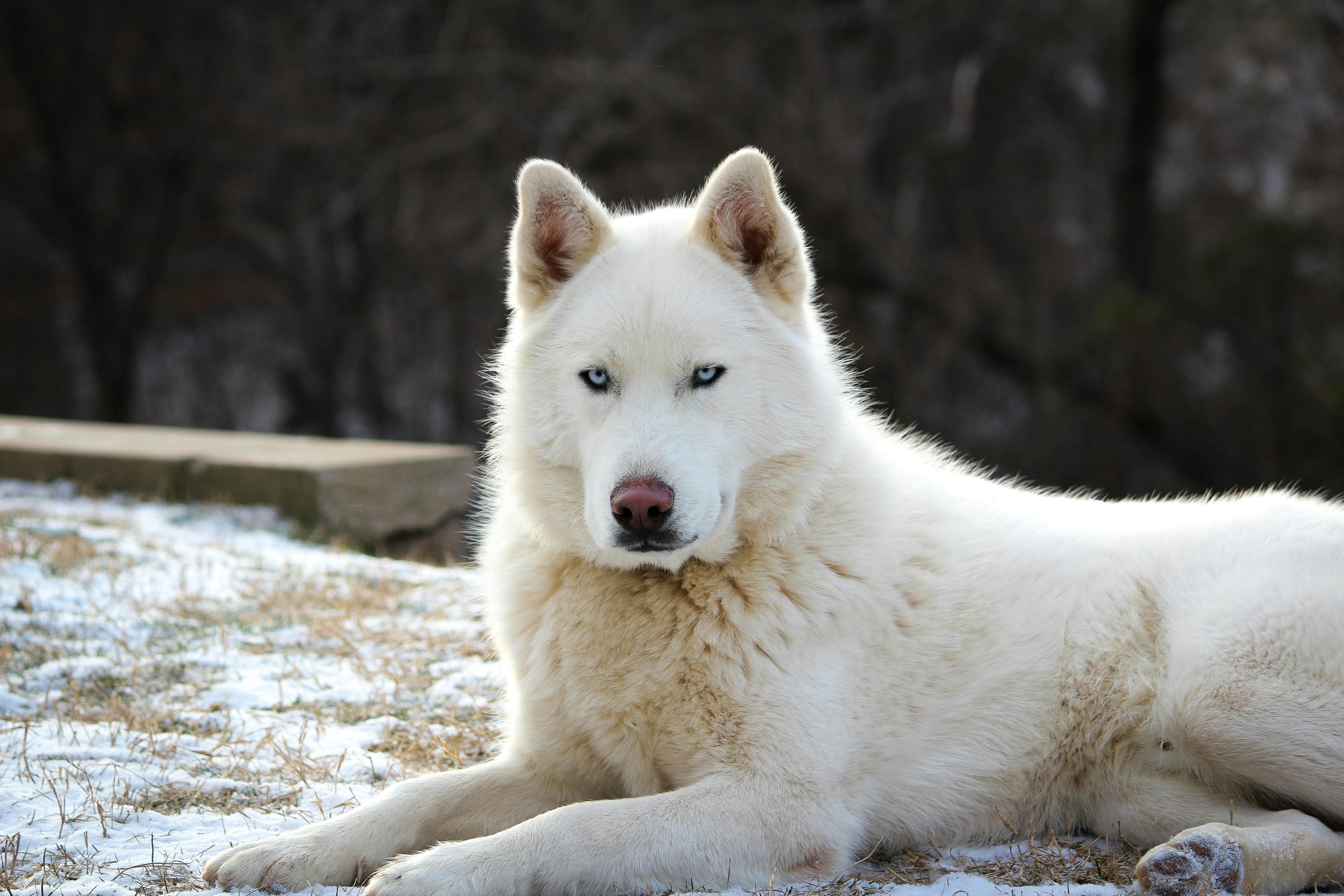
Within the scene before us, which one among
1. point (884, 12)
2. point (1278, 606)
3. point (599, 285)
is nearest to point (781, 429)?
point (599, 285)

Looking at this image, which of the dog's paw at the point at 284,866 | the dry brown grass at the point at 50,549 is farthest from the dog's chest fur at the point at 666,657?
the dry brown grass at the point at 50,549

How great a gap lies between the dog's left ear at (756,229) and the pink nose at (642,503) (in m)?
0.71

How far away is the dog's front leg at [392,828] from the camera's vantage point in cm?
233

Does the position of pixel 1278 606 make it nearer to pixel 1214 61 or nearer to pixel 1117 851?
pixel 1117 851

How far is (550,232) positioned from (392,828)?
59.1 inches

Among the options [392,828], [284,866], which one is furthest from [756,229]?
[284,866]

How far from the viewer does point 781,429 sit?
8.90ft

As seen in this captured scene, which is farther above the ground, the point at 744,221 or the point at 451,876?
the point at 744,221

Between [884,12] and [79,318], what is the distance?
10.3 metres

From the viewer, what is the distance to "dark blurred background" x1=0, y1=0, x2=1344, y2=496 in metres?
10.2

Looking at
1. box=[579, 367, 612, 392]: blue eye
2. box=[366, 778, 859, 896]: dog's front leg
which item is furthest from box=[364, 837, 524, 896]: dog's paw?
box=[579, 367, 612, 392]: blue eye

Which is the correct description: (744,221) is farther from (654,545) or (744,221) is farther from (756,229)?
(654,545)

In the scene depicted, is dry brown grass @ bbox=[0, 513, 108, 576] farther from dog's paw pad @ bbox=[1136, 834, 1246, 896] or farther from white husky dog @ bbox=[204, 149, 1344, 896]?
dog's paw pad @ bbox=[1136, 834, 1246, 896]

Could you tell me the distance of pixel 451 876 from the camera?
2213 mm
